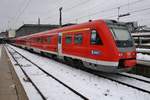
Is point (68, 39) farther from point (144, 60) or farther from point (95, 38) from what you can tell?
point (144, 60)

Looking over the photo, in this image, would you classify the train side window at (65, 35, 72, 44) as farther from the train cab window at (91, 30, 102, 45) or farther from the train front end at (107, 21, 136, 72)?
the train front end at (107, 21, 136, 72)

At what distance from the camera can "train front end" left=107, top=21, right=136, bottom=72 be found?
432 inches

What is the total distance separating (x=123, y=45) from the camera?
37.1ft

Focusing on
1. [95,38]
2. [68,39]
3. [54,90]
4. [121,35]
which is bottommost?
[54,90]

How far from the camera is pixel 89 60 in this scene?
12281 mm

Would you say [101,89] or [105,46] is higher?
[105,46]

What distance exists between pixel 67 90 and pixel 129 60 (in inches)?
144

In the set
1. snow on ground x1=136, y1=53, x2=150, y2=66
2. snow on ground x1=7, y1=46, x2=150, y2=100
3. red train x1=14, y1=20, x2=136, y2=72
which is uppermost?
red train x1=14, y1=20, x2=136, y2=72

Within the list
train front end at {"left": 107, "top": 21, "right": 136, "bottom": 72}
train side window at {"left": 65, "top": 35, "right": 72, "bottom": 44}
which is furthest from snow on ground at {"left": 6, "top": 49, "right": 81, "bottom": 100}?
train side window at {"left": 65, "top": 35, "right": 72, "bottom": 44}

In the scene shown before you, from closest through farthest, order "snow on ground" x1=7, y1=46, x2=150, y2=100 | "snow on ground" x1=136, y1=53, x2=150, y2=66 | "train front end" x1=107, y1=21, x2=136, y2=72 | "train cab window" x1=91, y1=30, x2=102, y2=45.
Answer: "snow on ground" x1=7, y1=46, x2=150, y2=100 < "train front end" x1=107, y1=21, x2=136, y2=72 < "train cab window" x1=91, y1=30, x2=102, y2=45 < "snow on ground" x1=136, y1=53, x2=150, y2=66

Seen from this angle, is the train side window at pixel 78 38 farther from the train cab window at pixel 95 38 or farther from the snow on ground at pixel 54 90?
the snow on ground at pixel 54 90

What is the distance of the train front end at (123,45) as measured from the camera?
1096 centimetres

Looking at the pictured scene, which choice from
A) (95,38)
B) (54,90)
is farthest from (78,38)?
(54,90)

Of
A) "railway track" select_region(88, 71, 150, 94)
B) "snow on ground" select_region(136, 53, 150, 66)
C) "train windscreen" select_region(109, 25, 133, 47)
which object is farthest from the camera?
"snow on ground" select_region(136, 53, 150, 66)
